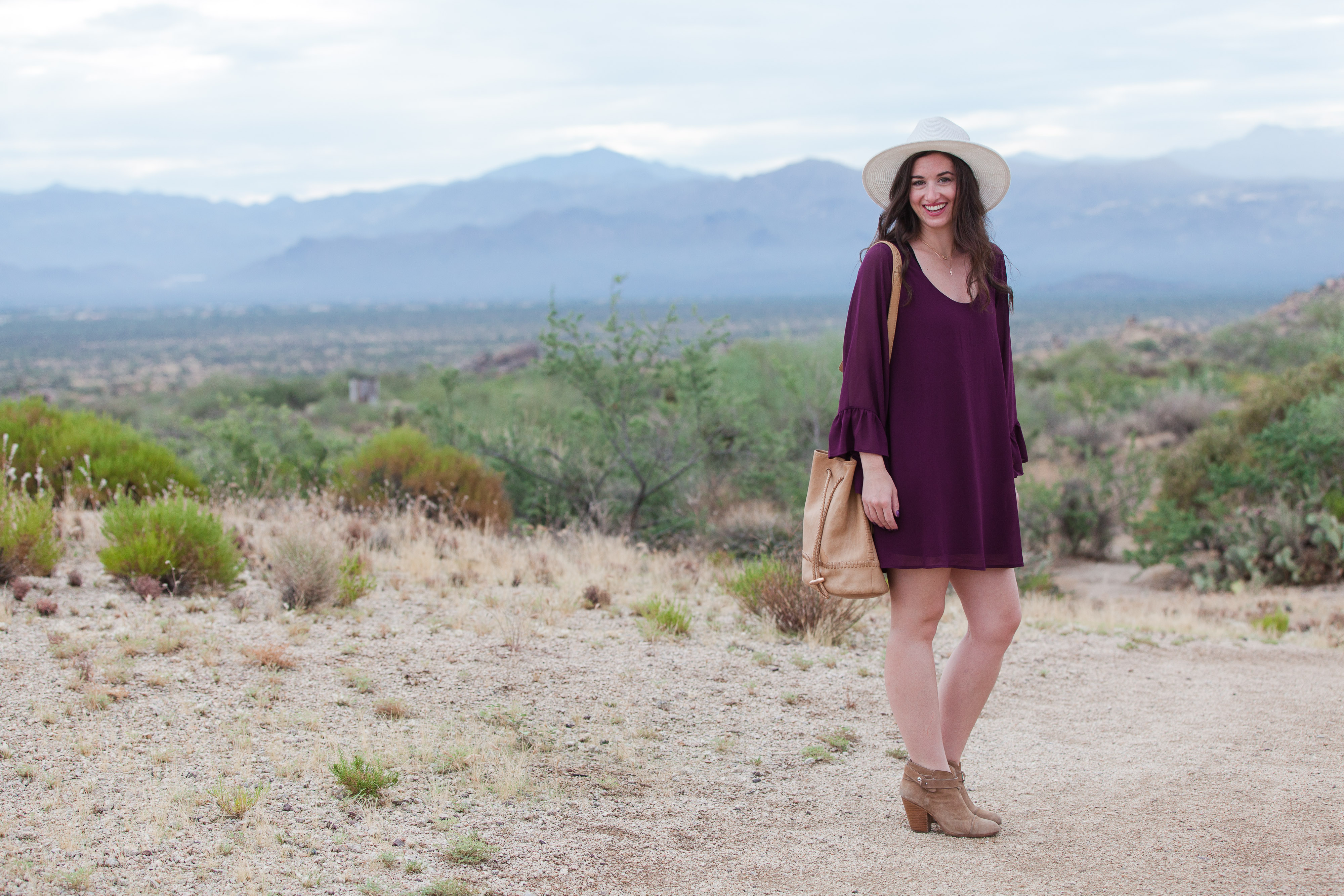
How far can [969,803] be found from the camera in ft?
11.9

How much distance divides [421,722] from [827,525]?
213cm

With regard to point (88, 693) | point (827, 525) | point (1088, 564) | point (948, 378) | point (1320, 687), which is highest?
point (948, 378)

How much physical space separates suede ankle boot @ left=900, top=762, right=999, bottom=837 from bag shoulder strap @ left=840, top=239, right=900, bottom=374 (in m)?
1.37

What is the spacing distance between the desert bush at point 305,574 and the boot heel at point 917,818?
377 cm

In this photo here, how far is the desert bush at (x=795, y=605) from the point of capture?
6.25 metres

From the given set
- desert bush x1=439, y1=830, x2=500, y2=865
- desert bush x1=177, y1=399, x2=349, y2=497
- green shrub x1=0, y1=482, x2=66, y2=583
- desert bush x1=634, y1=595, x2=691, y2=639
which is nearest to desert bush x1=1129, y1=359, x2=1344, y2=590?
desert bush x1=634, y1=595, x2=691, y2=639

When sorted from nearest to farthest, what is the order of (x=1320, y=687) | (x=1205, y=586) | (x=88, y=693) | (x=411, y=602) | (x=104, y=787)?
(x=104, y=787)
(x=88, y=693)
(x=1320, y=687)
(x=411, y=602)
(x=1205, y=586)

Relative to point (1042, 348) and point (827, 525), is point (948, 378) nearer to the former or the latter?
point (827, 525)

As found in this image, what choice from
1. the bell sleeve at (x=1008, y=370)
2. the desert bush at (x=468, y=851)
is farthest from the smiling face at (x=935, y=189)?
the desert bush at (x=468, y=851)

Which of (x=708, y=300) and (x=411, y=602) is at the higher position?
(x=708, y=300)

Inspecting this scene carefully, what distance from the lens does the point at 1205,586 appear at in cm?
1084

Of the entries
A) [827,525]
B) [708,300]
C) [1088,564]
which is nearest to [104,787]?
[827,525]

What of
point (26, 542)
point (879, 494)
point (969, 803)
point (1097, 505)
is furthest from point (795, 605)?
point (1097, 505)

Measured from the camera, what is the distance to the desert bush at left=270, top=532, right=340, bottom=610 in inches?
241
